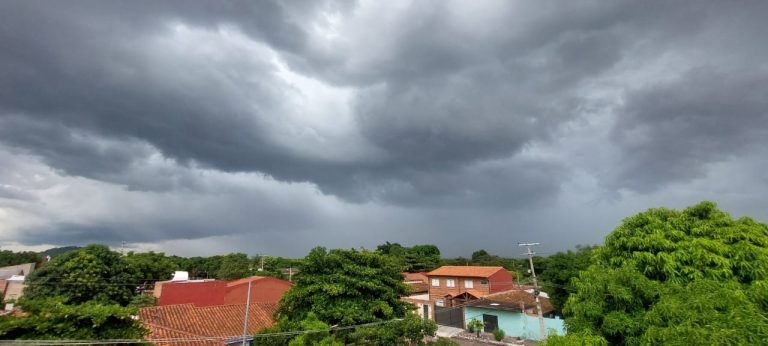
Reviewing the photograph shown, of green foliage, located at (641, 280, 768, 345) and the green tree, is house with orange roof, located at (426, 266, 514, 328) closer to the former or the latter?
green foliage, located at (641, 280, 768, 345)

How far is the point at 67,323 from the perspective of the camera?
13047 millimetres

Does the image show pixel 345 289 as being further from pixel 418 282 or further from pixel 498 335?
pixel 418 282

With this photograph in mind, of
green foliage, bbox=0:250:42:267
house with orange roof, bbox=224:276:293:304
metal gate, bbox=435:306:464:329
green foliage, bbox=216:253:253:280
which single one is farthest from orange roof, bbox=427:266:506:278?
green foliage, bbox=0:250:42:267

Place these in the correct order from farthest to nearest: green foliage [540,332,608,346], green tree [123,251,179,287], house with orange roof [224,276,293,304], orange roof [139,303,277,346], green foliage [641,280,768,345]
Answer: green tree [123,251,179,287] → house with orange roof [224,276,293,304] → orange roof [139,303,277,346] → green foliage [540,332,608,346] → green foliage [641,280,768,345]

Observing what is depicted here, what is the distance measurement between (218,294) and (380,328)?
23877 millimetres

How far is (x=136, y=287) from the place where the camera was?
1677 inches

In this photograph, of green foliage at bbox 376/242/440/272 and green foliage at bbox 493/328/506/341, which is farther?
green foliage at bbox 376/242/440/272

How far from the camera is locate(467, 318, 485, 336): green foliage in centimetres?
3385

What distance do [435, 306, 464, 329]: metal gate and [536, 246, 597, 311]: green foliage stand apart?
30.0 ft

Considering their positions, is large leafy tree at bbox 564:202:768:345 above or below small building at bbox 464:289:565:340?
above

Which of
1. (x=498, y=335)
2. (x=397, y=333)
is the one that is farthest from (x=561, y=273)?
(x=397, y=333)

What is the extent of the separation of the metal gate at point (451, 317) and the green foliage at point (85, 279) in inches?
1302

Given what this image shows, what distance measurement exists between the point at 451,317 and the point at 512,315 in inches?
276

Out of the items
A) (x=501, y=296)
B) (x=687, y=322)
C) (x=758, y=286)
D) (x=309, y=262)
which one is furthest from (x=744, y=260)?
(x=501, y=296)
